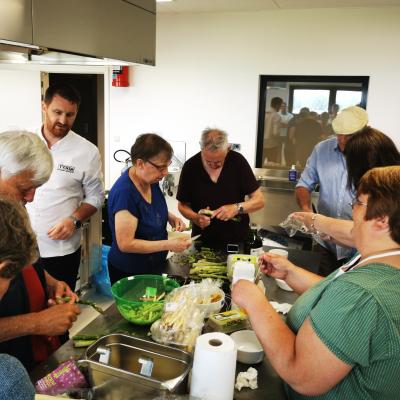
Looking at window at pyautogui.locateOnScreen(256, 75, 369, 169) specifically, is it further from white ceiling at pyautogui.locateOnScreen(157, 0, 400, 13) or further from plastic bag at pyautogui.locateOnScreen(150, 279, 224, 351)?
plastic bag at pyautogui.locateOnScreen(150, 279, 224, 351)

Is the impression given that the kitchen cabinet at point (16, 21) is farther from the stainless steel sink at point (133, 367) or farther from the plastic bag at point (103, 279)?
the plastic bag at point (103, 279)

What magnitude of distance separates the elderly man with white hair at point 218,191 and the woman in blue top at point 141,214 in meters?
0.52

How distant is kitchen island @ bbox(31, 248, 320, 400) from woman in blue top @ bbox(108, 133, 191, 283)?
15 cm

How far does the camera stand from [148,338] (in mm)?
1534

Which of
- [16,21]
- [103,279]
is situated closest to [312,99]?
[103,279]

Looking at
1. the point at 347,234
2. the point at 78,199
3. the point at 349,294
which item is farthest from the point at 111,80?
the point at 349,294

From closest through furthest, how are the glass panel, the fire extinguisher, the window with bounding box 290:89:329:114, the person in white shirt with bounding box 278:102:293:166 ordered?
the glass panel → the window with bounding box 290:89:329:114 → the person in white shirt with bounding box 278:102:293:166 → the fire extinguisher

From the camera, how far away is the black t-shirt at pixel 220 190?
2.83 meters

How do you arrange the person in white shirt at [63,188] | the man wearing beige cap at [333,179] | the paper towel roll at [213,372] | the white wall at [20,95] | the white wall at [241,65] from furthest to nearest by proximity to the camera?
the white wall at [20,95], the white wall at [241,65], the person in white shirt at [63,188], the man wearing beige cap at [333,179], the paper towel roll at [213,372]

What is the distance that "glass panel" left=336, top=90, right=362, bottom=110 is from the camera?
452 centimetres

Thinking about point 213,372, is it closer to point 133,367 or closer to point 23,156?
point 133,367

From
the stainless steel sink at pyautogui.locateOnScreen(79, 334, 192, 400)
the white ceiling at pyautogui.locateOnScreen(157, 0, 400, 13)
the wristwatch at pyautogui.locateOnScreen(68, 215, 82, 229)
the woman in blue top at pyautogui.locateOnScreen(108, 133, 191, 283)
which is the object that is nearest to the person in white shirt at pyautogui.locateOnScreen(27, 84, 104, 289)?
the wristwatch at pyautogui.locateOnScreen(68, 215, 82, 229)

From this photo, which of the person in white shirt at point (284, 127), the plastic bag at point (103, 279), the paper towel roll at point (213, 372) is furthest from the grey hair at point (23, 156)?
the person in white shirt at point (284, 127)

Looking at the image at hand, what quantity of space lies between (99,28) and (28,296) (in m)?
1.11
